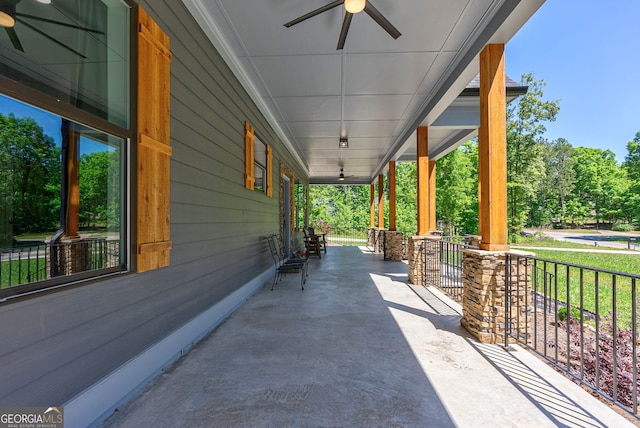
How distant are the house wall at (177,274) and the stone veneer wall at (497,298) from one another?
8.81 ft

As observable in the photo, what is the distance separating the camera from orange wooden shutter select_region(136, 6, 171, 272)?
6.18ft

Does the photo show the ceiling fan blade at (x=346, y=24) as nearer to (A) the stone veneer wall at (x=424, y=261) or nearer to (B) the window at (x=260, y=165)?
(B) the window at (x=260, y=165)

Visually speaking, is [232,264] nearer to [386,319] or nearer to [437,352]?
[386,319]

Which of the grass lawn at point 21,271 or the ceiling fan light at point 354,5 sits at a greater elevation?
the ceiling fan light at point 354,5

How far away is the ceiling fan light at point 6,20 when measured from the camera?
3.92 ft

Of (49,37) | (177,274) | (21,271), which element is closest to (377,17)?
(49,37)

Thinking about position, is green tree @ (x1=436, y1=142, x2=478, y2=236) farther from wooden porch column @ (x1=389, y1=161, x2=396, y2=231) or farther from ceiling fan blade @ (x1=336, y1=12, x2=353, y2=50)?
ceiling fan blade @ (x1=336, y1=12, x2=353, y2=50)

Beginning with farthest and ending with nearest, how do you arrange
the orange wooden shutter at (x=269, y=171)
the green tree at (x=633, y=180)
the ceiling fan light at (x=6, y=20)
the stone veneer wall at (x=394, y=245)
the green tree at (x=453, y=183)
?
1. the green tree at (x=633, y=180)
2. the green tree at (x=453, y=183)
3. the stone veneer wall at (x=394, y=245)
4. the orange wooden shutter at (x=269, y=171)
5. the ceiling fan light at (x=6, y=20)

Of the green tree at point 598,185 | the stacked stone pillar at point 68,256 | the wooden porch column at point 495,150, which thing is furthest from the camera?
the green tree at point 598,185

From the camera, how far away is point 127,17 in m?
1.85

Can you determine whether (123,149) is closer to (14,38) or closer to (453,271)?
(14,38)

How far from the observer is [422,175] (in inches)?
207

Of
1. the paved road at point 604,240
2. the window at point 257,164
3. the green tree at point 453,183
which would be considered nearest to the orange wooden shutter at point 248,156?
the window at point 257,164

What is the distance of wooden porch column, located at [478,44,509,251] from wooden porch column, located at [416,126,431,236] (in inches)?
89.6
